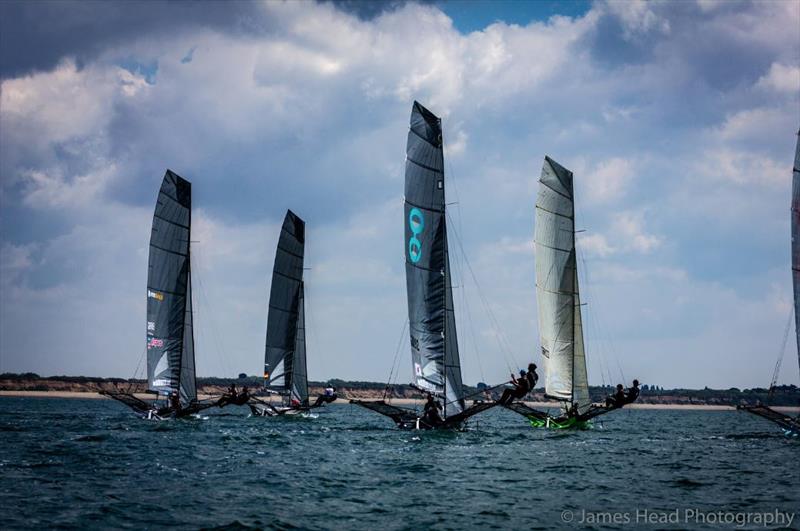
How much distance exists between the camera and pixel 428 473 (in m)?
29.5

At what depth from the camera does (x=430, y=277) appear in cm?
4250

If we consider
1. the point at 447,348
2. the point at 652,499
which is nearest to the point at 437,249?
the point at 447,348

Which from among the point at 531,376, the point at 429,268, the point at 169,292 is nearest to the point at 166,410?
the point at 169,292

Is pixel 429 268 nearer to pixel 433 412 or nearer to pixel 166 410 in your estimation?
pixel 433 412

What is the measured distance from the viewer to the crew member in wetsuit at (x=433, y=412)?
42531mm

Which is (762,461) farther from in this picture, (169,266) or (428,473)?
(169,266)

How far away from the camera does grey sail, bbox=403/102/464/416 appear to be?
42.4 meters

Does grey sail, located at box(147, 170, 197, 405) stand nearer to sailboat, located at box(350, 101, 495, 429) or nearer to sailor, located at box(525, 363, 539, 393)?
sailboat, located at box(350, 101, 495, 429)

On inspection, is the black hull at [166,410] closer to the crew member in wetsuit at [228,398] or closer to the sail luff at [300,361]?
the crew member in wetsuit at [228,398]

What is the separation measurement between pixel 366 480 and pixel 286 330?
3493 centimetres

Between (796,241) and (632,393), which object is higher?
(796,241)

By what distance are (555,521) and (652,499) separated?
4.81 metres

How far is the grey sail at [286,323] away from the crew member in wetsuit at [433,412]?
21.1 metres

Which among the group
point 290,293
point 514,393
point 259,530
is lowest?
point 259,530
